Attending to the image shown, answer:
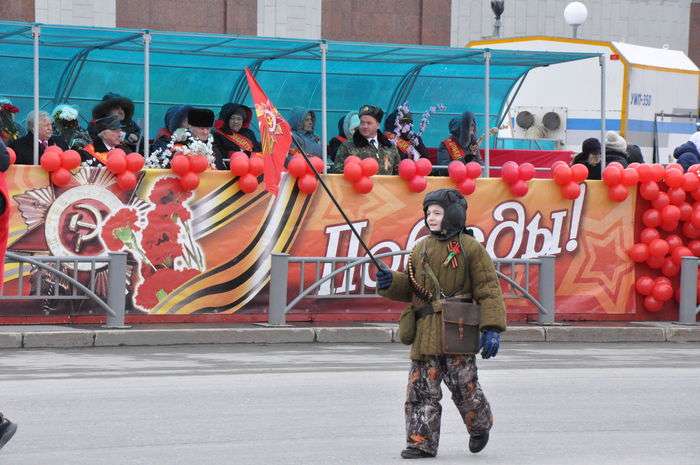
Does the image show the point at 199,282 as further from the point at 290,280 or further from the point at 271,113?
the point at 271,113

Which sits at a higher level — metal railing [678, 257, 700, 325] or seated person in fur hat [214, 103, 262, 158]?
seated person in fur hat [214, 103, 262, 158]

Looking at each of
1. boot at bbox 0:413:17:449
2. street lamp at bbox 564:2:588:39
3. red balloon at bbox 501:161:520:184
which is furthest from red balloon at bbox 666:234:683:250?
Result: street lamp at bbox 564:2:588:39

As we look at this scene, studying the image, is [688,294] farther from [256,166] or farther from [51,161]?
[51,161]

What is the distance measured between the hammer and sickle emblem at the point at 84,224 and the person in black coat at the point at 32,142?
0.73 meters

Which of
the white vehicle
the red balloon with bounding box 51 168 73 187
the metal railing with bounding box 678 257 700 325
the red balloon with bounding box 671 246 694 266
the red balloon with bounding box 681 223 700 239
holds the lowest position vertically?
the metal railing with bounding box 678 257 700 325

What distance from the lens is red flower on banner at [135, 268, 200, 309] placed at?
14594 mm

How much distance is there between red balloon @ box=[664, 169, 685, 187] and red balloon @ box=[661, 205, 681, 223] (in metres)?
0.25

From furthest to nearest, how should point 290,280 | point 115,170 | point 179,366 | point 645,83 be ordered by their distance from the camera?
point 645,83, point 290,280, point 115,170, point 179,366

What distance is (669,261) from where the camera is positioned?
54.5 ft

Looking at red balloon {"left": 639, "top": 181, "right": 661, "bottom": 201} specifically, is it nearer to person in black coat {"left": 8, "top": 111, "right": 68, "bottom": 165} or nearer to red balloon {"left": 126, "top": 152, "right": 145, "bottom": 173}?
red balloon {"left": 126, "top": 152, "right": 145, "bottom": 173}

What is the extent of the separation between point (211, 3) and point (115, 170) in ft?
67.6

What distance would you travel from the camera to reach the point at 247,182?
48.7 ft

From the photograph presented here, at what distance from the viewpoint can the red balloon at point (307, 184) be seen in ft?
49.6

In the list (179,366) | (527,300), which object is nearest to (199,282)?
(179,366)
